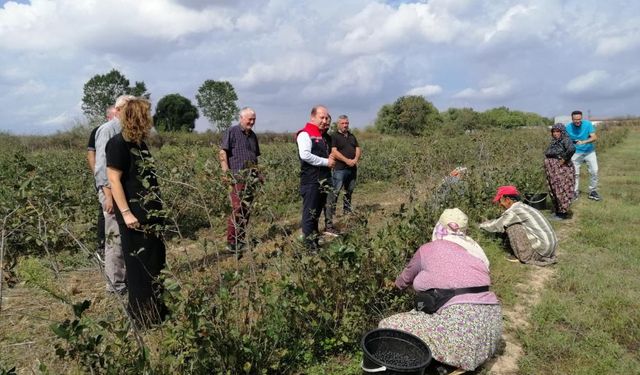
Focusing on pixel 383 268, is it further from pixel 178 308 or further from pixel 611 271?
pixel 611 271

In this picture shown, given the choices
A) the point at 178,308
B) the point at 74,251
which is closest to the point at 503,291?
the point at 178,308

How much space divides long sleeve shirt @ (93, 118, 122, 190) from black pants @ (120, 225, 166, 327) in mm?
744

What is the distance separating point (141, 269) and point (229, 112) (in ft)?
167

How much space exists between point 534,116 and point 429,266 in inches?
2393

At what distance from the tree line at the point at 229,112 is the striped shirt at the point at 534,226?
830 inches

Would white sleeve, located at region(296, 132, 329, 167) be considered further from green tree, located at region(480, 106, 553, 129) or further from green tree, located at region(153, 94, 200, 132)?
green tree, located at region(153, 94, 200, 132)

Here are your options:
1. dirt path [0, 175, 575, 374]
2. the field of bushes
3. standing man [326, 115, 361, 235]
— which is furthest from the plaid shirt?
standing man [326, 115, 361, 235]

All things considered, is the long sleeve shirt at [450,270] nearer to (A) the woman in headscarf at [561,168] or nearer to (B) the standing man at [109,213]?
(B) the standing man at [109,213]

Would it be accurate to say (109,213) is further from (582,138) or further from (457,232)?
(582,138)

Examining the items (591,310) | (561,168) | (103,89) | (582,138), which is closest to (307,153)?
(591,310)

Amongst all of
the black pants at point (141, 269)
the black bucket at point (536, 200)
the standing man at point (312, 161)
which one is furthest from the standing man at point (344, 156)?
the black pants at point (141, 269)

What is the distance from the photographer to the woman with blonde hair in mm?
2832

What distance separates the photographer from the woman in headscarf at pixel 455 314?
2.61 m

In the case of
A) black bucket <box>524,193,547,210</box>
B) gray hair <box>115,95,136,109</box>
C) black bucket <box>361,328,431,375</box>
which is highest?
gray hair <box>115,95,136,109</box>
